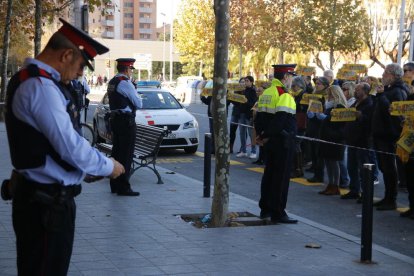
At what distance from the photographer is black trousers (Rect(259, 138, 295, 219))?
7.97 meters

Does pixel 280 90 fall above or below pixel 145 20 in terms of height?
below

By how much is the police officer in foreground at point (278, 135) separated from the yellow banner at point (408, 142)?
4.81 feet

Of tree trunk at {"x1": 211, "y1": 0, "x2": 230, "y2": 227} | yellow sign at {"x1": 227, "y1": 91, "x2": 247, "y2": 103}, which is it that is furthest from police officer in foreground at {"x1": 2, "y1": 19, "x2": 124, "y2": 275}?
yellow sign at {"x1": 227, "y1": 91, "x2": 247, "y2": 103}

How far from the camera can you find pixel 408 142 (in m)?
8.38

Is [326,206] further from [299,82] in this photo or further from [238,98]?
[238,98]

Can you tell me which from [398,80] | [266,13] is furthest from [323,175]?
[266,13]

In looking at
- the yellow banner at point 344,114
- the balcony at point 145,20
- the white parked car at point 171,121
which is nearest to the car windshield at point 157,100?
the white parked car at point 171,121

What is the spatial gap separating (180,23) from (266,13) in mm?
19125

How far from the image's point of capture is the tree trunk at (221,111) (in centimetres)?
766

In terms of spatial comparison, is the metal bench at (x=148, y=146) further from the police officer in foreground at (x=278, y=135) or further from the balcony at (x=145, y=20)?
the balcony at (x=145, y=20)

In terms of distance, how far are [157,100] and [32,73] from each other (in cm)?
1308

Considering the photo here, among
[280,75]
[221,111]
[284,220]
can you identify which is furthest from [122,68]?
[284,220]

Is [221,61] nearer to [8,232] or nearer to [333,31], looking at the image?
[8,232]

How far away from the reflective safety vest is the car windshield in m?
8.37
